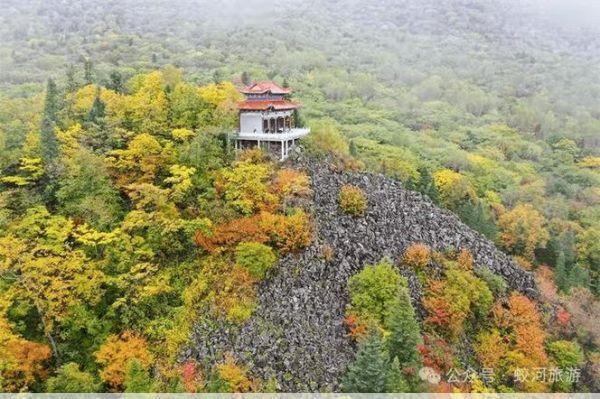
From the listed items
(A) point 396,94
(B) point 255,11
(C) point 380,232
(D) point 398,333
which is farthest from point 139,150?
(B) point 255,11

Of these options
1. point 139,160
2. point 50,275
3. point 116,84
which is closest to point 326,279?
point 139,160

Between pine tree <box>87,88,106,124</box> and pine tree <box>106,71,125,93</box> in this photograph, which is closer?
pine tree <box>87,88,106,124</box>

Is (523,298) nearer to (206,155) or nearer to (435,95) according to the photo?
(206,155)

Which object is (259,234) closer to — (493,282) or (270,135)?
(270,135)

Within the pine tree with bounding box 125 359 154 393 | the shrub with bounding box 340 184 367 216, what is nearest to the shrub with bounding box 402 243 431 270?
the shrub with bounding box 340 184 367 216

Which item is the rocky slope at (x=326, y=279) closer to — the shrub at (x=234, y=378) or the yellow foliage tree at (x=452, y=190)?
the shrub at (x=234, y=378)

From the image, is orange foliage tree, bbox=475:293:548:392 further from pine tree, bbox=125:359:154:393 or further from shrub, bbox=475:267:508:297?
pine tree, bbox=125:359:154:393
